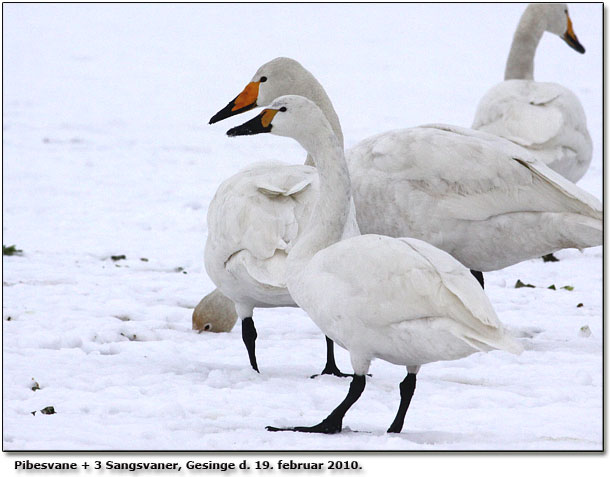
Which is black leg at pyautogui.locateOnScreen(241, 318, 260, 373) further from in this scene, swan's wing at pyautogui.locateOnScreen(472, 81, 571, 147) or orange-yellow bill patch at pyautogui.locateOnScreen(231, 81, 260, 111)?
swan's wing at pyautogui.locateOnScreen(472, 81, 571, 147)

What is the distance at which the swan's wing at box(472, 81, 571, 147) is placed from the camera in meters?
7.68

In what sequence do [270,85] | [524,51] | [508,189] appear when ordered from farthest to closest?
[524,51] → [270,85] → [508,189]

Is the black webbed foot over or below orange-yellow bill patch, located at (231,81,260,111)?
below

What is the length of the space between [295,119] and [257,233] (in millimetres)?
887

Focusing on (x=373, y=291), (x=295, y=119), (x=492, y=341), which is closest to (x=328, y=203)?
(x=295, y=119)

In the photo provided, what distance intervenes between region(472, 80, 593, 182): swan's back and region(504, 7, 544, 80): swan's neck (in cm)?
107

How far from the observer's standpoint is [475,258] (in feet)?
20.2

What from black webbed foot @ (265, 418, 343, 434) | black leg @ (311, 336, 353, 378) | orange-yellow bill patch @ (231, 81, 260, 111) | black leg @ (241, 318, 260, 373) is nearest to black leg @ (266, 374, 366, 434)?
black webbed foot @ (265, 418, 343, 434)

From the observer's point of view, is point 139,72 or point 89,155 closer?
point 89,155

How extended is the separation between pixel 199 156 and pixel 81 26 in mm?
10820

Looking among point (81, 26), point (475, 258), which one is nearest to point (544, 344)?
point (475, 258)

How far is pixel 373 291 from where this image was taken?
3963 millimetres

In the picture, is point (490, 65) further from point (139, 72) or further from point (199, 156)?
point (199, 156)

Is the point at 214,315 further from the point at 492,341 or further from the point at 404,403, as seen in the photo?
the point at 492,341
